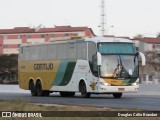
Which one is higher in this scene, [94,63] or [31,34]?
[94,63]

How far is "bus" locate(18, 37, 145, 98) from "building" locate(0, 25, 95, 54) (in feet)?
350

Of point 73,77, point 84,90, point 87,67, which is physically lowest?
point 84,90

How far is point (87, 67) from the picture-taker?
31703mm

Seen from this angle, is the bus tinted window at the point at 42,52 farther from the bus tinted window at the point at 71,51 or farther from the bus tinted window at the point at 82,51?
the bus tinted window at the point at 82,51

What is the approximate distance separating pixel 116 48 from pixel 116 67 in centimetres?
115

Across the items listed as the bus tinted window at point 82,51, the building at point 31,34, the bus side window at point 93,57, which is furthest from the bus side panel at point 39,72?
the building at point 31,34

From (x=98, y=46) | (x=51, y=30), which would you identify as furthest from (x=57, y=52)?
(x=51, y=30)

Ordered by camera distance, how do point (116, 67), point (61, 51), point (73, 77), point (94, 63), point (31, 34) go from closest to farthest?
point (116, 67)
point (94, 63)
point (73, 77)
point (61, 51)
point (31, 34)

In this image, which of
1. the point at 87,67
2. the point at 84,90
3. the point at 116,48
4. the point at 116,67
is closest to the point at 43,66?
the point at 84,90

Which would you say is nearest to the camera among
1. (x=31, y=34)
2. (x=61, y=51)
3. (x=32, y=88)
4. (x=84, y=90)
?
(x=84, y=90)

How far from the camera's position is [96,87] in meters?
31.0

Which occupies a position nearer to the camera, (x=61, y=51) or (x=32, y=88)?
(x=61, y=51)

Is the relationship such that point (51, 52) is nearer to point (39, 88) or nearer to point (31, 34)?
point (39, 88)

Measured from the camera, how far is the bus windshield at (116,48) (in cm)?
3108
